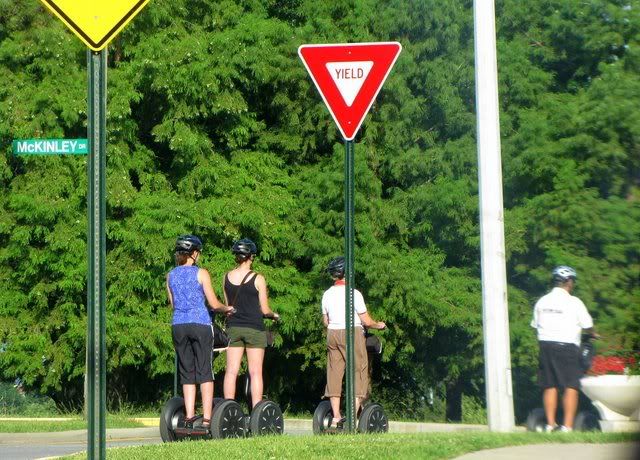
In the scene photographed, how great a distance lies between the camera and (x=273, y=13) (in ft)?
88.5

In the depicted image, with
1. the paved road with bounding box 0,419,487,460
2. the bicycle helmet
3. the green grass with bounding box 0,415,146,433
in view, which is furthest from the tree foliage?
the bicycle helmet

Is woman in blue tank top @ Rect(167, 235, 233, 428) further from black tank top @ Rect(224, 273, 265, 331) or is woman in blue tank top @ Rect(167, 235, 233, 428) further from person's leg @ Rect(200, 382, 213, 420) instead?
black tank top @ Rect(224, 273, 265, 331)

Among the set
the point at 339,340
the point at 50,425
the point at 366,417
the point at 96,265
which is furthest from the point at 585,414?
the point at 50,425

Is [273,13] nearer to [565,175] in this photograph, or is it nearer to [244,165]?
[244,165]

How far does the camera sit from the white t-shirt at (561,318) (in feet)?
31.4

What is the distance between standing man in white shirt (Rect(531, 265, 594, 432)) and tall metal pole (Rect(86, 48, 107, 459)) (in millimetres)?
3893

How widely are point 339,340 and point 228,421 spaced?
144 cm

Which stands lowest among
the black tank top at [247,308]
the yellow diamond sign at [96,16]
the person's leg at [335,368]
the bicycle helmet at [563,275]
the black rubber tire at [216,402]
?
the black rubber tire at [216,402]

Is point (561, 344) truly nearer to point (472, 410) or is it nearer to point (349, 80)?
point (349, 80)

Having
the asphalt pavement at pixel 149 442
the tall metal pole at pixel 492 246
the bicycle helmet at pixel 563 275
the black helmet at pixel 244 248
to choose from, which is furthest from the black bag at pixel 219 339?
the bicycle helmet at pixel 563 275

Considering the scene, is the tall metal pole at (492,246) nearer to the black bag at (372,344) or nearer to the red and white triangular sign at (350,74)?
the red and white triangular sign at (350,74)

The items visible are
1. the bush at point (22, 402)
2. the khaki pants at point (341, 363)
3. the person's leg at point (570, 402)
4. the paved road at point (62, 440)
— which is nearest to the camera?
the person's leg at point (570, 402)

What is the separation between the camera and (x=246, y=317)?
36.1 ft

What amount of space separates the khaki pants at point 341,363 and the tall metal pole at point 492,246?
160cm
